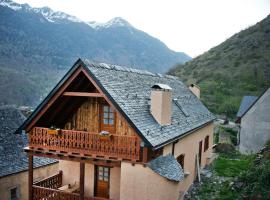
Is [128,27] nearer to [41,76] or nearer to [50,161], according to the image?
[41,76]

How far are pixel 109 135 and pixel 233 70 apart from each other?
201 ft

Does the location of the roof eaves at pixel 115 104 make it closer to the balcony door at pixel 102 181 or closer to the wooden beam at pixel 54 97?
the wooden beam at pixel 54 97

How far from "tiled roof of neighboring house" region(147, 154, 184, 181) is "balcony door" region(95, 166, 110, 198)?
3635 millimetres

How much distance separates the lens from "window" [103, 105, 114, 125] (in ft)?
48.7

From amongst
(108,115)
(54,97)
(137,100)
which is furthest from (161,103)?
(54,97)

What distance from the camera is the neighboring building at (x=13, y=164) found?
19.9 meters

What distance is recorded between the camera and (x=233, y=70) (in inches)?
2741

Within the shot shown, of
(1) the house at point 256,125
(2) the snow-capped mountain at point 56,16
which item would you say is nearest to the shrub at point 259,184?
(1) the house at point 256,125

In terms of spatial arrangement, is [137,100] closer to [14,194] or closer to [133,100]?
[133,100]

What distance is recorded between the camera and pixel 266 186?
14.1m

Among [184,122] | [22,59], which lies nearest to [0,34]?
[22,59]

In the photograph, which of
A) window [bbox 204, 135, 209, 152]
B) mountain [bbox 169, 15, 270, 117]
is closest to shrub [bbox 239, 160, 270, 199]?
window [bbox 204, 135, 209, 152]

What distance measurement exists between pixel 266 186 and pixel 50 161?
15318 mm

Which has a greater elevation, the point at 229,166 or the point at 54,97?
Answer: the point at 54,97
